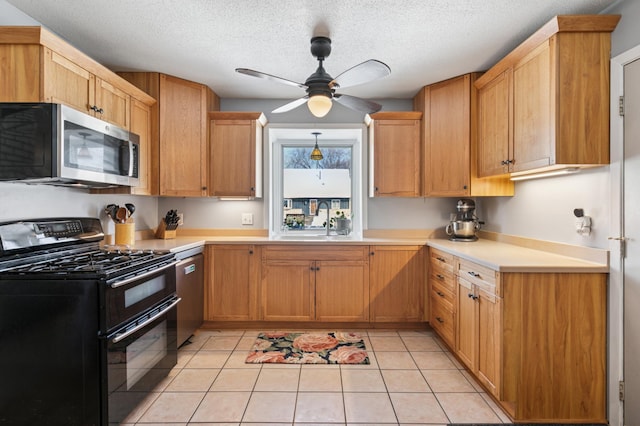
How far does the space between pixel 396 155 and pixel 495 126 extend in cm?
98

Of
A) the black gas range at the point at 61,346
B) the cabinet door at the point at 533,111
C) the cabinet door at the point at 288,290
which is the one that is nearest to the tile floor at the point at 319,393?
the black gas range at the point at 61,346

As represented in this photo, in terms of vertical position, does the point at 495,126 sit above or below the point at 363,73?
below

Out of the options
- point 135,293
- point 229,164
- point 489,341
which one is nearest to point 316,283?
point 229,164

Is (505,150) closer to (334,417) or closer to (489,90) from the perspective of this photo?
(489,90)

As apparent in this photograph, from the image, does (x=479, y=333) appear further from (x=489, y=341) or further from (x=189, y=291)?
(x=189, y=291)

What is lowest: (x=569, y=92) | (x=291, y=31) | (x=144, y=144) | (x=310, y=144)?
(x=144, y=144)

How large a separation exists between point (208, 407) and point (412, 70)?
2.93m

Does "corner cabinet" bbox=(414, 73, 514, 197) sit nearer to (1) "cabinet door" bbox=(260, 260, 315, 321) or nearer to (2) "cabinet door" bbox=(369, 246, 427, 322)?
(2) "cabinet door" bbox=(369, 246, 427, 322)

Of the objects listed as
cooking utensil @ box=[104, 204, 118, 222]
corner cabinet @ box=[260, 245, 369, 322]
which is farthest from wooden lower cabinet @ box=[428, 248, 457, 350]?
cooking utensil @ box=[104, 204, 118, 222]

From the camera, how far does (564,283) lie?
190 cm

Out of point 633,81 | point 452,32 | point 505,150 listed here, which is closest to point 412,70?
point 452,32

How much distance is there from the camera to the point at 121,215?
112 inches

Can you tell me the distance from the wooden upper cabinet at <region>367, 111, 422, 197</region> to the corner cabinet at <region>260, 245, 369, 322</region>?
71cm

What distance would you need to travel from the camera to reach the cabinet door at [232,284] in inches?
129
